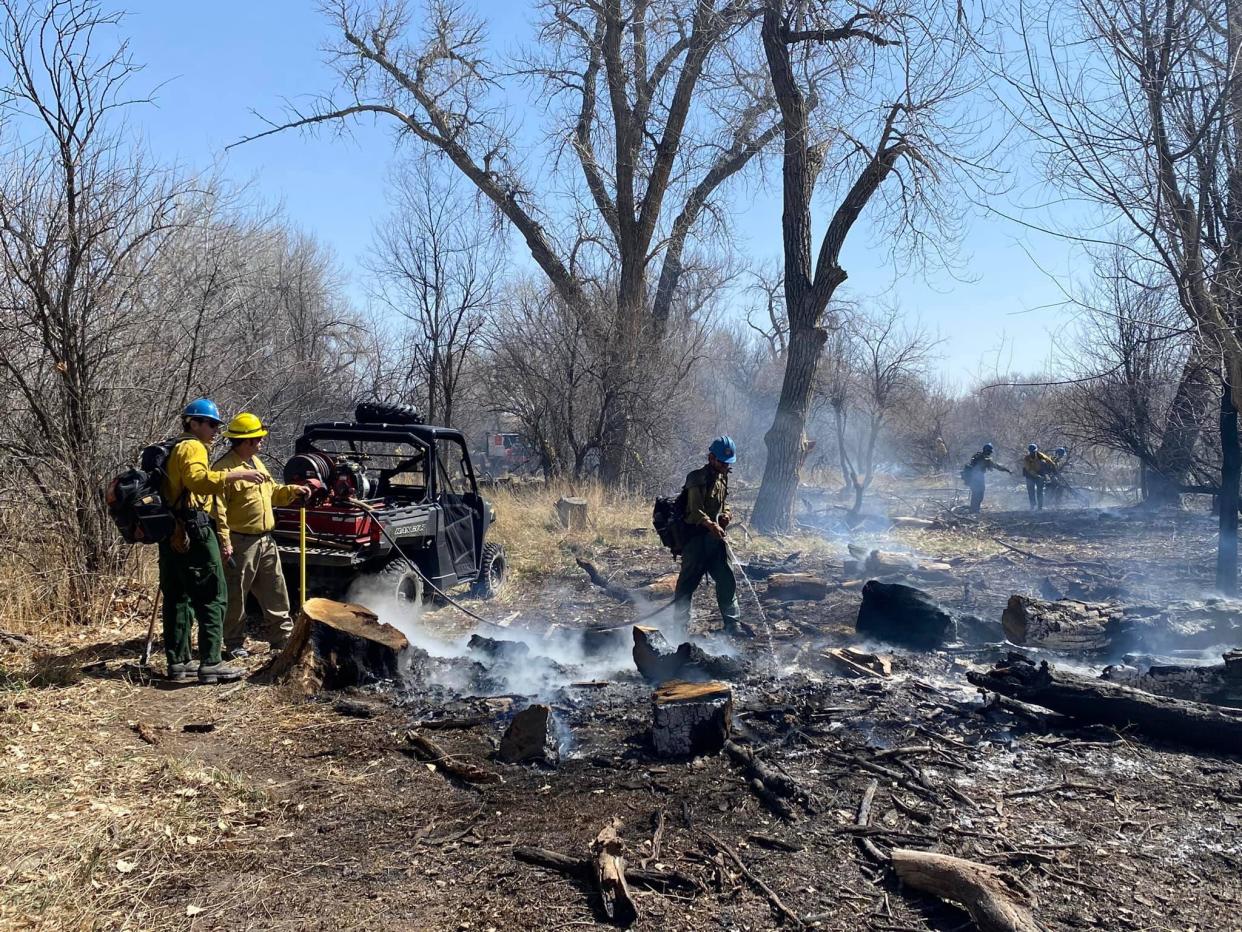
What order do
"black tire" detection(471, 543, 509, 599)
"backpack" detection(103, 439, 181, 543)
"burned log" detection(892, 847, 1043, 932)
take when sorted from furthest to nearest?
"black tire" detection(471, 543, 509, 599), "backpack" detection(103, 439, 181, 543), "burned log" detection(892, 847, 1043, 932)

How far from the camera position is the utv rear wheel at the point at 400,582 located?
744cm

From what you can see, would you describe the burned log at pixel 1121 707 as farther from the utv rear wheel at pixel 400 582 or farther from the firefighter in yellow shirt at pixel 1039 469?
the firefighter in yellow shirt at pixel 1039 469

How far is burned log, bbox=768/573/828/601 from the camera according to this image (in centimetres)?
932

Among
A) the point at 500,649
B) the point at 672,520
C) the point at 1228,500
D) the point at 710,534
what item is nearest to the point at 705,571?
the point at 710,534

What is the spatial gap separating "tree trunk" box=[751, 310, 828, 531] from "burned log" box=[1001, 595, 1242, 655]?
6686 millimetres

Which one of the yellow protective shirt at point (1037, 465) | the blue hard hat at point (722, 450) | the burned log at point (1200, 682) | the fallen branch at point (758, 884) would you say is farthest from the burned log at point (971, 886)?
the yellow protective shirt at point (1037, 465)

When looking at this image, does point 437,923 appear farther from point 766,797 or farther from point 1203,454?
point 1203,454

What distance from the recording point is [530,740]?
4602mm

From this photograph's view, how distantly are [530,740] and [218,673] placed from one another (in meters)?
2.54

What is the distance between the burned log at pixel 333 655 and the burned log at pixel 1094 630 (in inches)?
204

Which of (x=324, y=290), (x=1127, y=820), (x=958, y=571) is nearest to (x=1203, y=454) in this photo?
(x=958, y=571)

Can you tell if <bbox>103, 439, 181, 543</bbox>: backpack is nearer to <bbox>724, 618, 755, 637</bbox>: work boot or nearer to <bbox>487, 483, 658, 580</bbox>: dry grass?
<bbox>724, 618, 755, 637</bbox>: work boot

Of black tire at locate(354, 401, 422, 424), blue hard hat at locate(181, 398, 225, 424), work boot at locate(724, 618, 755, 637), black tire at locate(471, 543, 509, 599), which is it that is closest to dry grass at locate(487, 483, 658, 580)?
black tire at locate(471, 543, 509, 599)

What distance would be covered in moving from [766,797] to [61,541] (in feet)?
19.6
